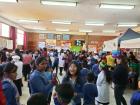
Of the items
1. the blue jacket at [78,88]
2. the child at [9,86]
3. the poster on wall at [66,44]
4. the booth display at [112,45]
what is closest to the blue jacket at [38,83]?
the child at [9,86]

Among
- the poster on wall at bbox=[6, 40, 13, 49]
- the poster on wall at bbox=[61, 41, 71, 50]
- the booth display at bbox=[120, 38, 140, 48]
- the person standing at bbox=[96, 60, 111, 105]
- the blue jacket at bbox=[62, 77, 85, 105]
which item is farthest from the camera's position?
the poster on wall at bbox=[61, 41, 71, 50]

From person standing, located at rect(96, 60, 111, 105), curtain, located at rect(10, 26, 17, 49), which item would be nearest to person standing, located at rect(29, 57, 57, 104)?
person standing, located at rect(96, 60, 111, 105)

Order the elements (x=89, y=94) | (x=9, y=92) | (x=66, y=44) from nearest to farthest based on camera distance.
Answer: (x=9, y=92), (x=89, y=94), (x=66, y=44)

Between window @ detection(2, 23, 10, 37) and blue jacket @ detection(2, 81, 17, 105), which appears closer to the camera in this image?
blue jacket @ detection(2, 81, 17, 105)

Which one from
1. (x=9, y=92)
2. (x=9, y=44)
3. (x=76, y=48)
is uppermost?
(x=9, y=44)

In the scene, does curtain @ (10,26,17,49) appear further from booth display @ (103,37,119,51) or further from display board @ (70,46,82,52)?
booth display @ (103,37,119,51)

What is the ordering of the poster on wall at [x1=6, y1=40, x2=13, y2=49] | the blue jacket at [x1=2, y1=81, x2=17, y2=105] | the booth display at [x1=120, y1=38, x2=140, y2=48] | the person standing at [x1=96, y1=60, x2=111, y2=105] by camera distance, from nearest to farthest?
the blue jacket at [x1=2, y1=81, x2=17, y2=105]
the person standing at [x1=96, y1=60, x2=111, y2=105]
the booth display at [x1=120, y1=38, x2=140, y2=48]
the poster on wall at [x1=6, y1=40, x2=13, y2=49]

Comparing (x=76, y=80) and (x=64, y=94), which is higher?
(x=64, y=94)

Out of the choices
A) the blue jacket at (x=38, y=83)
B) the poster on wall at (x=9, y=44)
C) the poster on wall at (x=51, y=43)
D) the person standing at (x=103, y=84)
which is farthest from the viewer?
the poster on wall at (x=51, y=43)

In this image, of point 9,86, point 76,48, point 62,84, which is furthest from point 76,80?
point 76,48

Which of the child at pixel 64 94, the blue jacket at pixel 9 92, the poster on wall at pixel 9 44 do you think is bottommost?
the blue jacket at pixel 9 92

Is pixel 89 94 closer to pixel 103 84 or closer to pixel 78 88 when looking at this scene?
pixel 78 88

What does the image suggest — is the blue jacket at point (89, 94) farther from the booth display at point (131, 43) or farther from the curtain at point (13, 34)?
the curtain at point (13, 34)

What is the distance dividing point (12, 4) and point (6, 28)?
5.09 m
